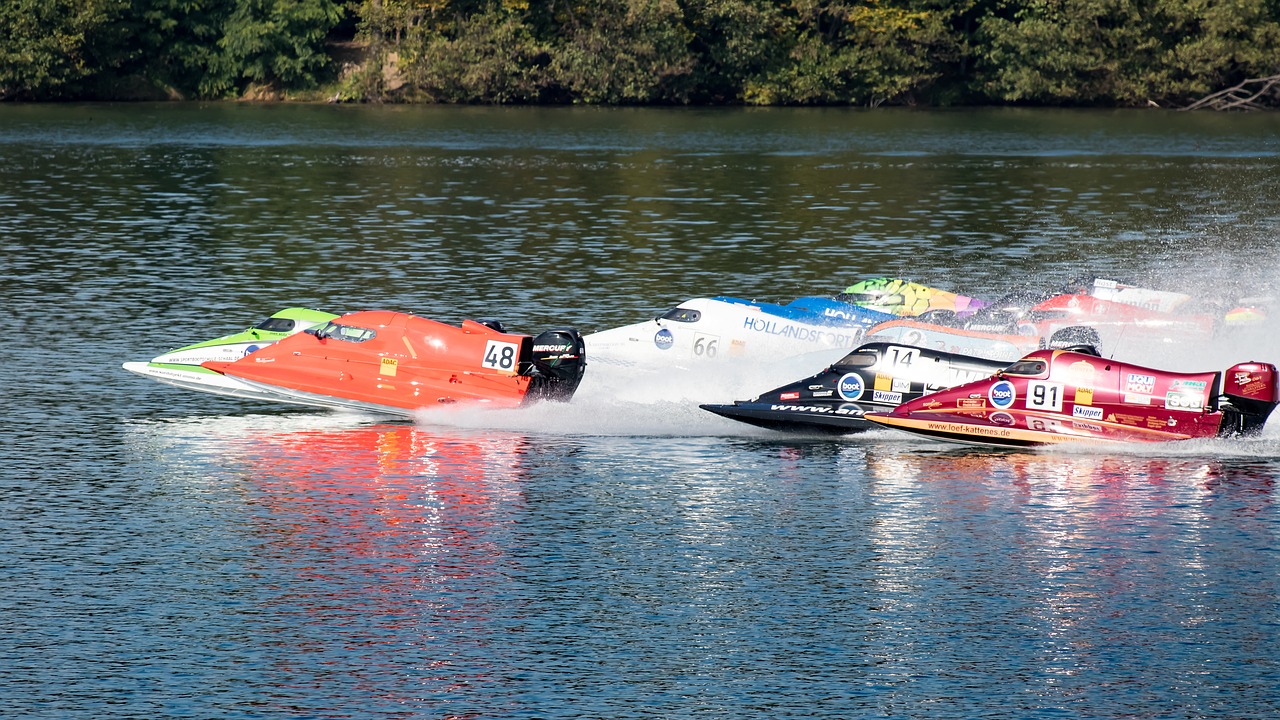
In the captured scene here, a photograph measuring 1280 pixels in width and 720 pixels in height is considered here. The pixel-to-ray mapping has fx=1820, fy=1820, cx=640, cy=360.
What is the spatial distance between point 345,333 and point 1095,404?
14829 millimetres

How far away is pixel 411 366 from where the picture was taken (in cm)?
3625

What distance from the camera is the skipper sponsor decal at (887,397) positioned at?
34875 mm

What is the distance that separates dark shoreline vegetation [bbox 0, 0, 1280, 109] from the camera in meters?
137

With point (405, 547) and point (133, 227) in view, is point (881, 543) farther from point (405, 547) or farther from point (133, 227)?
point (133, 227)

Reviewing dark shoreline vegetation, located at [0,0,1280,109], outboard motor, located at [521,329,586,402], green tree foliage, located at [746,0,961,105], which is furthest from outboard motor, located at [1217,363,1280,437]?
green tree foliage, located at [746,0,961,105]

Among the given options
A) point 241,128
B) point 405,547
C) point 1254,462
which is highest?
point 241,128

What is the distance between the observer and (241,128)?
120 m

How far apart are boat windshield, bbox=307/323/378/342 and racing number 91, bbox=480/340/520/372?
2411 mm

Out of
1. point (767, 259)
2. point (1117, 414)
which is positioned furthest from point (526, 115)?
point (1117, 414)

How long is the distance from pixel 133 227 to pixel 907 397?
44.5 meters

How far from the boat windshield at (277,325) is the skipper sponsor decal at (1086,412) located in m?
16.3

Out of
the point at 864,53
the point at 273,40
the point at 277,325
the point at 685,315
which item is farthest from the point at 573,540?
the point at 273,40

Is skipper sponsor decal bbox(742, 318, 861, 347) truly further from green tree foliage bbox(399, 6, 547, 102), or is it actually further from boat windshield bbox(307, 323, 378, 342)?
green tree foliage bbox(399, 6, 547, 102)

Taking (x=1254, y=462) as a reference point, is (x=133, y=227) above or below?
above
